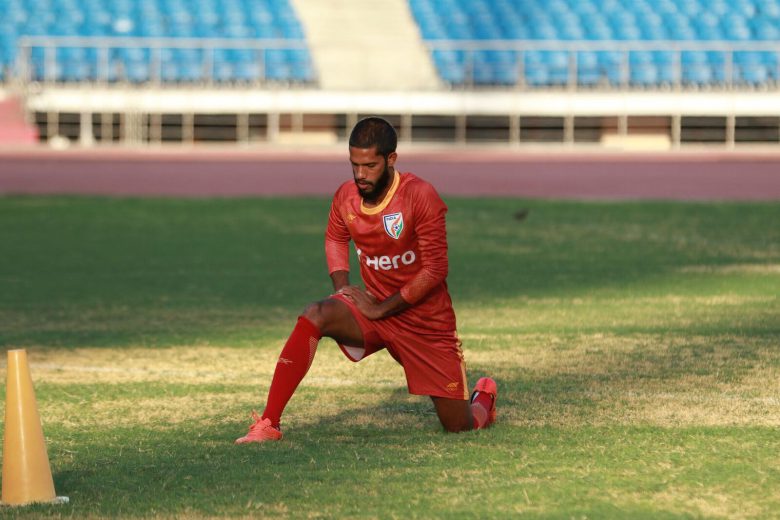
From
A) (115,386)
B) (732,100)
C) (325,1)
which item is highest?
(325,1)

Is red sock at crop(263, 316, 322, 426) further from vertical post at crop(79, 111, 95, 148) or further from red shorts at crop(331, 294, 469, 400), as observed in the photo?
vertical post at crop(79, 111, 95, 148)

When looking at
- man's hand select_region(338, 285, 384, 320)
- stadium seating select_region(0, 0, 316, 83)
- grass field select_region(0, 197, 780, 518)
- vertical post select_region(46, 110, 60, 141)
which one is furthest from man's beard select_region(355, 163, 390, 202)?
vertical post select_region(46, 110, 60, 141)

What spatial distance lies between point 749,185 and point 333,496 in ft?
57.6

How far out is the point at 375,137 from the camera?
19.4ft

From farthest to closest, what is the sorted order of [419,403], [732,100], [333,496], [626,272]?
1. [732,100]
2. [626,272]
3. [419,403]
4. [333,496]

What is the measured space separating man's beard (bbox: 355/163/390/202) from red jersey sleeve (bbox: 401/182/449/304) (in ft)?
0.48

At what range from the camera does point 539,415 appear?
6.89 meters

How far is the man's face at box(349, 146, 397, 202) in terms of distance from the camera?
234 inches

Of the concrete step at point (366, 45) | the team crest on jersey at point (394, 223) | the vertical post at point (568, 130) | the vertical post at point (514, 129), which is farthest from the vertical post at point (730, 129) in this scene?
the team crest on jersey at point (394, 223)

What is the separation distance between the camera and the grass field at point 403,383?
5312 mm

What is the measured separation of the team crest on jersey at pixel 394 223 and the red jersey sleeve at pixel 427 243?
71 millimetres

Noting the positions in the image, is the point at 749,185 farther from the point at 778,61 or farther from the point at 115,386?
the point at 115,386

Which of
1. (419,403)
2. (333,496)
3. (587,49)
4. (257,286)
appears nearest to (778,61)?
(587,49)

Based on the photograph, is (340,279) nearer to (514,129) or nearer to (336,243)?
(336,243)
